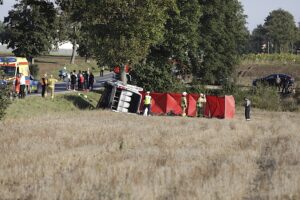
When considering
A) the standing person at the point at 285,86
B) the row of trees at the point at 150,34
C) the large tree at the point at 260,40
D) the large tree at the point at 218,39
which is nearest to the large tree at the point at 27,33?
the row of trees at the point at 150,34

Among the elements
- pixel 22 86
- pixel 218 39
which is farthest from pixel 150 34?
pixel 218 39

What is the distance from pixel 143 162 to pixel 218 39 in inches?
1904

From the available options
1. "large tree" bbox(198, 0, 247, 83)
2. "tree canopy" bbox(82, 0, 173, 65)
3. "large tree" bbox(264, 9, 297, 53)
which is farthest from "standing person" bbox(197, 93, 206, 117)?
"large tree" bbox(264, 9, 297, 53)

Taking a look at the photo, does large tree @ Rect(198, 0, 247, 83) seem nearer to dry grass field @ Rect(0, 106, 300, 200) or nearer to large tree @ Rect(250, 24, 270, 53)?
dry grass field @ Rect(0, 106, 300, 200)

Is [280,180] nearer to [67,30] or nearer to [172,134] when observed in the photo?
[172,134]

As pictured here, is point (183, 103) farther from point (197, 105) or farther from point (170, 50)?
point (170, 50)

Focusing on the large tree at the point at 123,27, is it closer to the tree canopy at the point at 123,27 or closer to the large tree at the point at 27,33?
the tree canopy at the point at 123,27

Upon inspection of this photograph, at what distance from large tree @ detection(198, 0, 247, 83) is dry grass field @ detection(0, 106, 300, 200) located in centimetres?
3610

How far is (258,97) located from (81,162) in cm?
3807

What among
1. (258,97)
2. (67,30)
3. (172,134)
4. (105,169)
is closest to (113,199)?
(105,169)

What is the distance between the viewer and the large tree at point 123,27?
38.4 meters

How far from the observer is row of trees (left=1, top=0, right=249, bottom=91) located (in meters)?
38.5

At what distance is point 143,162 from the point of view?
1516 centimetres

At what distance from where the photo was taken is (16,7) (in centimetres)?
7412
